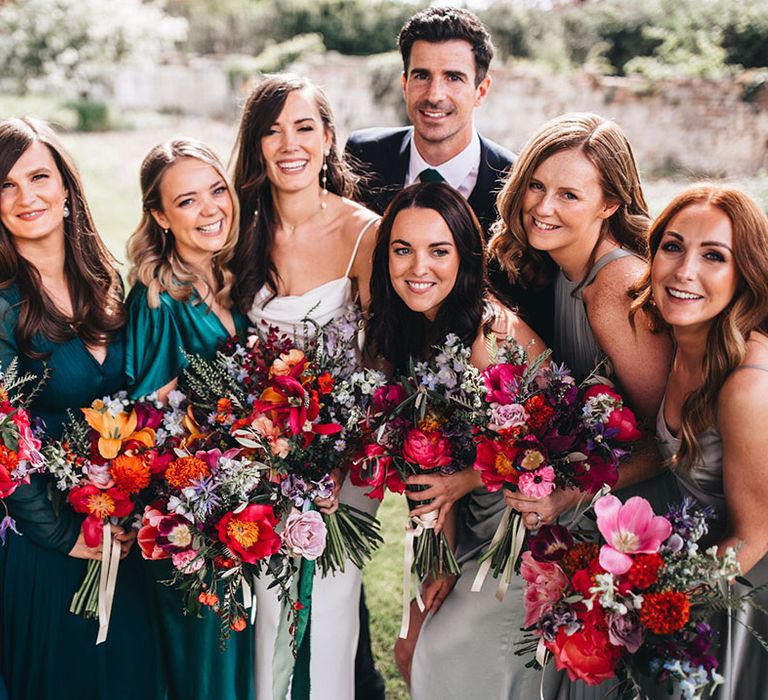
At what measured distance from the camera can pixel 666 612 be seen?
2.22 metres

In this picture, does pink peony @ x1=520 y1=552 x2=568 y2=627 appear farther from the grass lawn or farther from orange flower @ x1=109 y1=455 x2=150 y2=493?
the grass lawn

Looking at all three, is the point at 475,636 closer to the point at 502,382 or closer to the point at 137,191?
the point at 502,382

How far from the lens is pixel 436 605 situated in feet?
11.4

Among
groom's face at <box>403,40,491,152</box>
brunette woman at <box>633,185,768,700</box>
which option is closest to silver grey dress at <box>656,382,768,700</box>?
brunette woman at <box>633,185,768,700</box>

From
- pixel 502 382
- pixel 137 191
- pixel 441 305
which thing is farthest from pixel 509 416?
pixel 137 191

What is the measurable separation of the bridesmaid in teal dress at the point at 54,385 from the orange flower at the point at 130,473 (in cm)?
27

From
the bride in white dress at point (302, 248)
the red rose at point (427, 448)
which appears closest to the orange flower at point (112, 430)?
the bride in white dress at point (302, 248)

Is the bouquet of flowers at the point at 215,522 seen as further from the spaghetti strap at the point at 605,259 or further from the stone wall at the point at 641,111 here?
the stone wall at the point at 641,111

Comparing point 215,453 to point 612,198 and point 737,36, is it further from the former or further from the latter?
point 737,36

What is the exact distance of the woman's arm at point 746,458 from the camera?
247cm

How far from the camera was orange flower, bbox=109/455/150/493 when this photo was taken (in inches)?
116

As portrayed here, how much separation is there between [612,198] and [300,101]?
1.50m

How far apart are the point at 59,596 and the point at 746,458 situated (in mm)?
2644

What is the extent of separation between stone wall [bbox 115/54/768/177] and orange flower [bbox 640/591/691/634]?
1246cm
